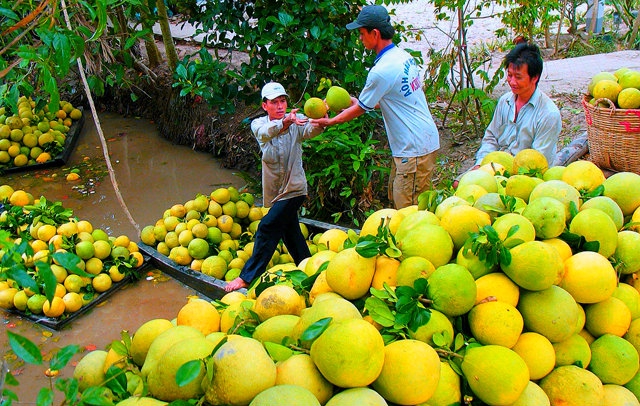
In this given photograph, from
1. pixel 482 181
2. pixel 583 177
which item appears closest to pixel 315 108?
pixel 482 181

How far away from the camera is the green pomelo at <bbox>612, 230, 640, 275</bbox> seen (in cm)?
184

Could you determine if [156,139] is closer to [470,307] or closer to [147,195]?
[147,195]

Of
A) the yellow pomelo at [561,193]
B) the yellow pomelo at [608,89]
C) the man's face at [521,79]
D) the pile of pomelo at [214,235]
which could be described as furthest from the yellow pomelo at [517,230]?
the yellow pomelo at [608,89]

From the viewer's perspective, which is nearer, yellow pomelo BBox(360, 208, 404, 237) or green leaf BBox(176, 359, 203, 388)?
green leaf BBox(176, 359, 203, 388)

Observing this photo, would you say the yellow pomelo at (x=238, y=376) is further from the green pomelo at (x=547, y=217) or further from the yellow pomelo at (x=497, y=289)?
the green pomelo at (x=547, y=217)

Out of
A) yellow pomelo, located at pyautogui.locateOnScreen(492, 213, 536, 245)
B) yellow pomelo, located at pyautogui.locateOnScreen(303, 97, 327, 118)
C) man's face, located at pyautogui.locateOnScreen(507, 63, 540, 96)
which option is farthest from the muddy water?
man's face, located at pyautogui.locateOnScreen(507, 63, 540, 96)

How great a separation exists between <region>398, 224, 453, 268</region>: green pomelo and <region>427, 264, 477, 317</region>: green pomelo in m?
0.13

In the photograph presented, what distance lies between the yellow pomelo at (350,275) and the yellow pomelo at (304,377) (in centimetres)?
36

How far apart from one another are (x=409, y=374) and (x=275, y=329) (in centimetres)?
42

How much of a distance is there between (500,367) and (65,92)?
26.4 feet

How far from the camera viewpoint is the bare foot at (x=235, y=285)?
3.57 metres

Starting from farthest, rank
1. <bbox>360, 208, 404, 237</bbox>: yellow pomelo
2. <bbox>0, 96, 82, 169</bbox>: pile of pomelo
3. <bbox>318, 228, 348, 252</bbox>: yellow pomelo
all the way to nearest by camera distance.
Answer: <bbox>0, 96, 82, 169</bbox>: pile of pomelo
<bbox>318, 228, 348, 252</bbox>: yellow pomelo
<bbox>360, 208, 404, 237</bbox>: yellow pomelo

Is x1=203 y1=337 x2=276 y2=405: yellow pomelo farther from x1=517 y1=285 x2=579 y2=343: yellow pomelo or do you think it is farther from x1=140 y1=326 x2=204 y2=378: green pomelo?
x1=517 y1=285 x2=579 y2=343: yellow pomelo

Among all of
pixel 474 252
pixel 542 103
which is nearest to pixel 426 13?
pixel 542 103
